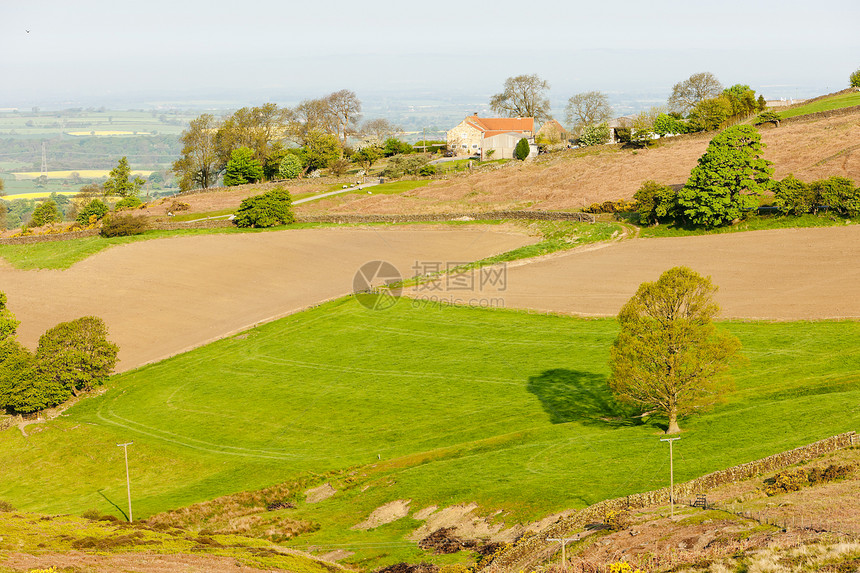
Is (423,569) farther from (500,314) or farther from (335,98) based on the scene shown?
(335,98)

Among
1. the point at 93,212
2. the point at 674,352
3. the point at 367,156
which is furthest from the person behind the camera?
the point at 367,156

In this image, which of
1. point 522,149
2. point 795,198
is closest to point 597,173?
point 522,149

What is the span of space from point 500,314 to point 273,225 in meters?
47.6

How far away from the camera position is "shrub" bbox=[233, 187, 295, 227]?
346ft

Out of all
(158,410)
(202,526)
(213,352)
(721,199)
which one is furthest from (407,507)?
(721,199)

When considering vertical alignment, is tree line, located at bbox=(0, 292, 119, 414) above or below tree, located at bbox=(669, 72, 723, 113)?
below

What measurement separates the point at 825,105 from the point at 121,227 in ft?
346

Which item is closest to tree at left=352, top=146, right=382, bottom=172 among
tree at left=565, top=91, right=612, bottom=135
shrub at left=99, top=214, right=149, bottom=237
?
tree at left=565, top=91, right=612, bottom=135

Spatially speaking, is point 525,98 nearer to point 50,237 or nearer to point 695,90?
point 695,90

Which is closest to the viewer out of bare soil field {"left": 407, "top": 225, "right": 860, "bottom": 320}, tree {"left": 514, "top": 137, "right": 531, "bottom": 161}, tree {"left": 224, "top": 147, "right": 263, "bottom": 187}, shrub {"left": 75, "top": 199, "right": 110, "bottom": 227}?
bare soil field {"left": 407, "top": 225, "right": 860, "bottom": 320}

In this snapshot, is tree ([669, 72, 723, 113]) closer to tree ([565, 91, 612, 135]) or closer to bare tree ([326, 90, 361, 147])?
tree ([565, 91, 612, 135])

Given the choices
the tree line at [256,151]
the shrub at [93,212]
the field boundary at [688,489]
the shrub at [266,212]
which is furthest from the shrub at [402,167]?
the field boundary at [688,489]

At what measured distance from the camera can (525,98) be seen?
17062 centimetres

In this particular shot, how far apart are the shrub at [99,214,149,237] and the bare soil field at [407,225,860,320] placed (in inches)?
1800
